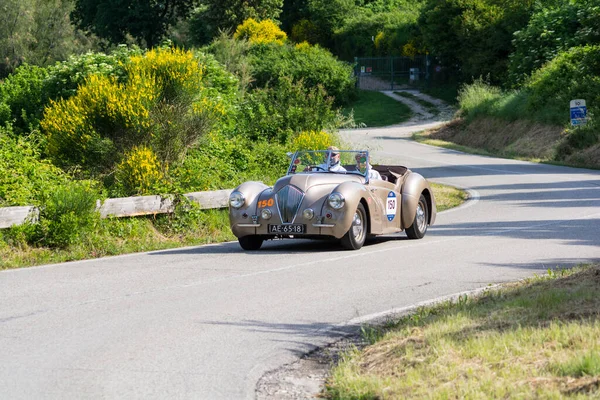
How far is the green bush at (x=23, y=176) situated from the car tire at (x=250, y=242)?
9.71ft

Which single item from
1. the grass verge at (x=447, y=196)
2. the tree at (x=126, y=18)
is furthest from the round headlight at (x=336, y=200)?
the tree at (x=126, y=18)

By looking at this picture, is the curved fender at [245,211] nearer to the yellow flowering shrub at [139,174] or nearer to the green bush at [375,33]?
the yellow flowering shrub at [139,174]

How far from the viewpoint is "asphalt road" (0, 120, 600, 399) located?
7434 millimetres

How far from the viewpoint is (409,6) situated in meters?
84.4

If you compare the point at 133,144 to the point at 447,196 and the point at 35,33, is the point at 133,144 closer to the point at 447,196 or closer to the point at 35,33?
the point at 447,196

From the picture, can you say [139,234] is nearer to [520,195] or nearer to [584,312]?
[584,312]

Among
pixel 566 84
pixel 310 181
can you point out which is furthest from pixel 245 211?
pixel 566 84

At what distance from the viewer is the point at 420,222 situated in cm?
1653

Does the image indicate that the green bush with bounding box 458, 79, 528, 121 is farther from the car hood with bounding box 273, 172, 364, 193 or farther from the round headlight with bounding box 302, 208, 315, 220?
the round headlight with bounding box 302, 208, 315, 220

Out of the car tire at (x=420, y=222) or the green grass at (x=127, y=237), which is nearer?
the green grass at (x=127, y=237)

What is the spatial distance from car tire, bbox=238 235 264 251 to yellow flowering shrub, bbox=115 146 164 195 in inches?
107

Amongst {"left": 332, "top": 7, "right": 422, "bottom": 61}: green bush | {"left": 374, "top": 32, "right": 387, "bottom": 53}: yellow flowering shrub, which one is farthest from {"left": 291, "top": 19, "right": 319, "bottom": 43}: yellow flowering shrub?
{"left": 374, "top": 32, "right": 387, "bottom": 53}: yellow flowering shrub

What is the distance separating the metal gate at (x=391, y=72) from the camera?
70688 mm

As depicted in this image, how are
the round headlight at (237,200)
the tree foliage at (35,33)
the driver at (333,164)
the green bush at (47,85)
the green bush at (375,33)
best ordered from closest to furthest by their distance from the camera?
the round headlight at (237,200), the driver at (333,164), the green bush at (47,85), the tree foliage at (35,33), the green bush at (375,33)
